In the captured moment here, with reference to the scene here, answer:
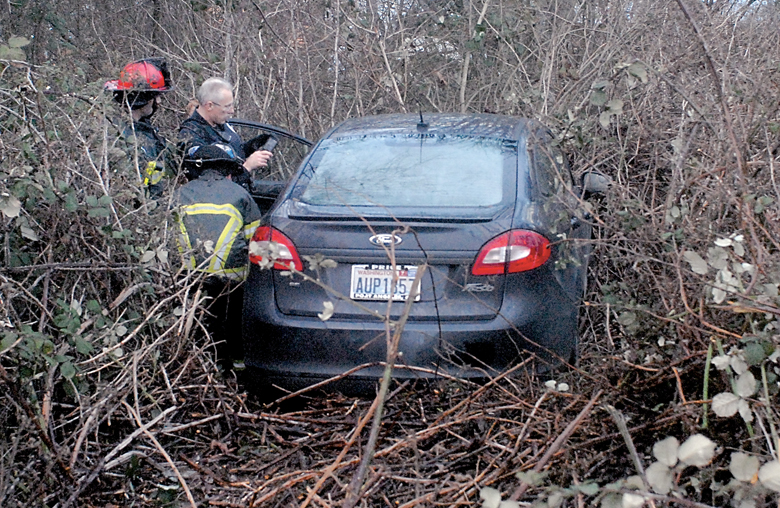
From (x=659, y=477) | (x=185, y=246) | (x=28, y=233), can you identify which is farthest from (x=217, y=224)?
(x=659, y=477)

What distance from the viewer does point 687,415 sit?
2.91 m

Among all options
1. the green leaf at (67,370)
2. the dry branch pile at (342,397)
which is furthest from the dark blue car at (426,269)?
the green leaf at (67,370)

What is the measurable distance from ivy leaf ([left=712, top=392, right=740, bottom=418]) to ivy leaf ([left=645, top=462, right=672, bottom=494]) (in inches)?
20.1

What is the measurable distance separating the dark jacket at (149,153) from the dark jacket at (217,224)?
171 mm

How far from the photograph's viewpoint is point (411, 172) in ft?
14.9

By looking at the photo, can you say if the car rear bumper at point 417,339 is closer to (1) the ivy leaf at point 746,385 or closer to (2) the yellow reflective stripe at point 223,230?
(2) the yellow reflective stripe at point 223,230

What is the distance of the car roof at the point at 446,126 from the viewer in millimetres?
4922

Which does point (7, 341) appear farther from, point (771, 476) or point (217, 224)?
point (771, 476)

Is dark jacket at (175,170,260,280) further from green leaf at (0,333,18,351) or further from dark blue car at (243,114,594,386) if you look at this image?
green leaf at (0,333,18,351)

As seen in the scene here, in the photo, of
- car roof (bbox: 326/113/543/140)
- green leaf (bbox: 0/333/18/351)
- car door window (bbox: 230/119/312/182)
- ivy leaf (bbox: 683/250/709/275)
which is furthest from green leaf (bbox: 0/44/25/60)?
car door window (bbox: 230/119/312/182)

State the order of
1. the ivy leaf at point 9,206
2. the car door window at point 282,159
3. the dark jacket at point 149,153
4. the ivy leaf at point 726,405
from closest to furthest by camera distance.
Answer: the ivy leaf at point 726,405 < the ivy leaf at point 9,206 < the dark jacket at point 149,153 < the car door window at point 282,159

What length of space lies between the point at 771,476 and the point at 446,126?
11.1ft

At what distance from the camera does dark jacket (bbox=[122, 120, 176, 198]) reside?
4.73 m

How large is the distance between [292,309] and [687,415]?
207 centimetres
